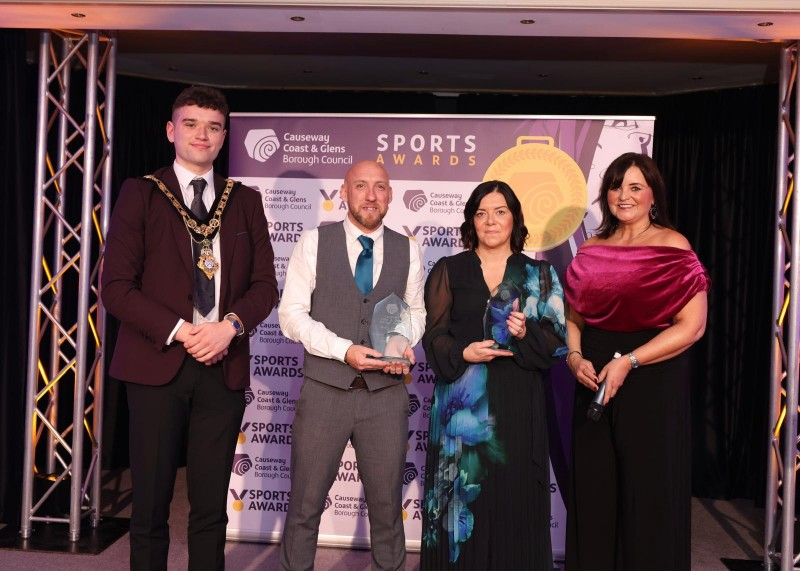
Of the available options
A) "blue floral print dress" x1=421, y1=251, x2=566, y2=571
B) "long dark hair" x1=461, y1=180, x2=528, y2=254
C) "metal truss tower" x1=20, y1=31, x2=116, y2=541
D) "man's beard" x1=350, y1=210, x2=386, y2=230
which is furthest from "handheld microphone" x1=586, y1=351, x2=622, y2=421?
"metal truss tower" x1=20, y1=31, x2=116, y2=541

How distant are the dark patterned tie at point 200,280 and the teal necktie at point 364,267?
1.65ft

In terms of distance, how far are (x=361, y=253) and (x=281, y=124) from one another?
60.7 inches

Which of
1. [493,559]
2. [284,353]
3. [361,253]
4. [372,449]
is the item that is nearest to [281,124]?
[284,353]

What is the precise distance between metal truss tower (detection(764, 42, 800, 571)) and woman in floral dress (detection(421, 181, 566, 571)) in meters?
1.68

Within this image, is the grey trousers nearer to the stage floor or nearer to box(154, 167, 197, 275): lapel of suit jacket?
box(154, 167, 197, 275): lapel of suit jacket

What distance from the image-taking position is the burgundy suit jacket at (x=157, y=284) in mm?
2658

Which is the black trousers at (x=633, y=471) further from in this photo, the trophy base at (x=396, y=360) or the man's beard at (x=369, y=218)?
the man's beard at (x=369, y=218)

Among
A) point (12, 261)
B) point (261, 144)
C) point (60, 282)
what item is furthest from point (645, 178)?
point (12, 261)

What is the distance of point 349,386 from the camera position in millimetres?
2877

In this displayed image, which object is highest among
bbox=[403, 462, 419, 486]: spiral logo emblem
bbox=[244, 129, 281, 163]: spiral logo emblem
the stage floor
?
bbox=[244, 129, 281, 163]: spiral logo emblem

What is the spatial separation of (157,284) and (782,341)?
301 centimetres

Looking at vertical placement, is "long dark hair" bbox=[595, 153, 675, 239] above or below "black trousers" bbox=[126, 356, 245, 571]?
above

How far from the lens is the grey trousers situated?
114 inches

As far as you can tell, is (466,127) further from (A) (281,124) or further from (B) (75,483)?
(B) (75,483)
